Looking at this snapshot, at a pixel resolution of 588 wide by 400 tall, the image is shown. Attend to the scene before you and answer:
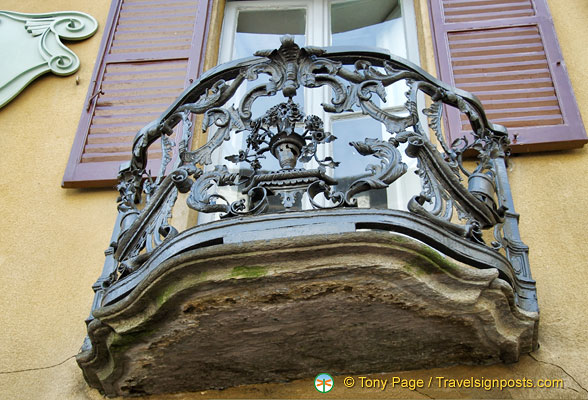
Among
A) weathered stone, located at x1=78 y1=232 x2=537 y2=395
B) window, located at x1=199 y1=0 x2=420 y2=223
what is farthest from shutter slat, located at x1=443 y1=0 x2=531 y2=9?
weathered stone, located at x1=78 y1=232 x2=537 y2=395

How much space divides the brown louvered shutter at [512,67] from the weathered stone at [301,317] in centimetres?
177

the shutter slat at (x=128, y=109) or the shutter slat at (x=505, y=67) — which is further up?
the shutter slat at (x=505, y=67)

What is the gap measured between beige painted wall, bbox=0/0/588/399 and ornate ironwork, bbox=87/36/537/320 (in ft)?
1.06

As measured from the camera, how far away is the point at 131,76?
6305 millimetres

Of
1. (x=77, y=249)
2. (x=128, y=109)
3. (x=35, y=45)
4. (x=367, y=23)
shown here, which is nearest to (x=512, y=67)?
(x=367, y=23)

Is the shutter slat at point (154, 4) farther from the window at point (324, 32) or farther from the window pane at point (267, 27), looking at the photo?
the window pane at point (267, 27)

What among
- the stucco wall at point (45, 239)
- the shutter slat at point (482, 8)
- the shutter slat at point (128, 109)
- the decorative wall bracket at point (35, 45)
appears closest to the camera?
the stucco wall at point (45, 239)

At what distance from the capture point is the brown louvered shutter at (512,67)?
538 cm

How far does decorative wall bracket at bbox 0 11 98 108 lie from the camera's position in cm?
623

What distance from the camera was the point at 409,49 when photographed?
6484 mm

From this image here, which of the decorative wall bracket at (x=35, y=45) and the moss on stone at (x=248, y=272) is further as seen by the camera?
the decorative wall bracket at (x=35, y=45)

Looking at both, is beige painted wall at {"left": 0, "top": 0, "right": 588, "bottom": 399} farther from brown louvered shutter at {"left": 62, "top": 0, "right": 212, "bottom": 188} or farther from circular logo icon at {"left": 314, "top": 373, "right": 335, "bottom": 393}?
brown louvered shutter at {"left": 62, "top": 0, "right": 212, "bottom": 188}

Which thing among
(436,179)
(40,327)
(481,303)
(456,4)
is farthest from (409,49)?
(40,327)

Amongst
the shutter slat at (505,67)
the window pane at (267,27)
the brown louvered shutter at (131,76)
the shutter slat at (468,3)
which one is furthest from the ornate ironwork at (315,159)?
the window pane at (267,27)
